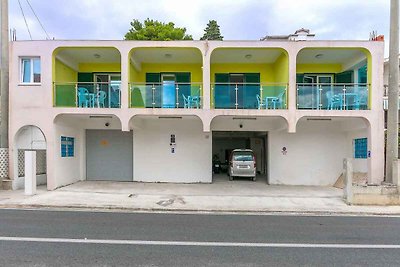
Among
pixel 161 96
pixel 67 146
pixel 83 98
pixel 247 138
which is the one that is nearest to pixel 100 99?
pixel 83 98

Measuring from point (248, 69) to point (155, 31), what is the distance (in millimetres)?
15386

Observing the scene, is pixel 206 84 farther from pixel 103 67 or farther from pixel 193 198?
pixel 103 67

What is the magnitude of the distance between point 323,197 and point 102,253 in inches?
393

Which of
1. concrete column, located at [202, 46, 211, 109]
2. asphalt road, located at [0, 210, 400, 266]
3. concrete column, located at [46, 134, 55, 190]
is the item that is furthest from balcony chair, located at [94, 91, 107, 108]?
asphalt road, located at [0, 210, 400, 266]

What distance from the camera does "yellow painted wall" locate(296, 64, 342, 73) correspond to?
17.8m

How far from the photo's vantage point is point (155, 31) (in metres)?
30.7

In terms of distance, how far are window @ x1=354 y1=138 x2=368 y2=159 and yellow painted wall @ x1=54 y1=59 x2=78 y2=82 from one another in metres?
14.3

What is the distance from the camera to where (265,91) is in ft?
50.5

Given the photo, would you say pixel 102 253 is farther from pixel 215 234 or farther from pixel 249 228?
pixel 249 228

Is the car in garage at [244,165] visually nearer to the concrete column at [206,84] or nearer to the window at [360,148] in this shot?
the concrete column at [206,84]

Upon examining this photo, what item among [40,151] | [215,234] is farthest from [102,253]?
[40,151]

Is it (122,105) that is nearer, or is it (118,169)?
(122,105)

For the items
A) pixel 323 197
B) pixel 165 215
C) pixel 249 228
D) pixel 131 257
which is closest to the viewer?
pixel 131 257

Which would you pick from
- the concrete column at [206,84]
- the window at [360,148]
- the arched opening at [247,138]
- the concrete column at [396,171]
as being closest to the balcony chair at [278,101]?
the arched opening at [247,138]
